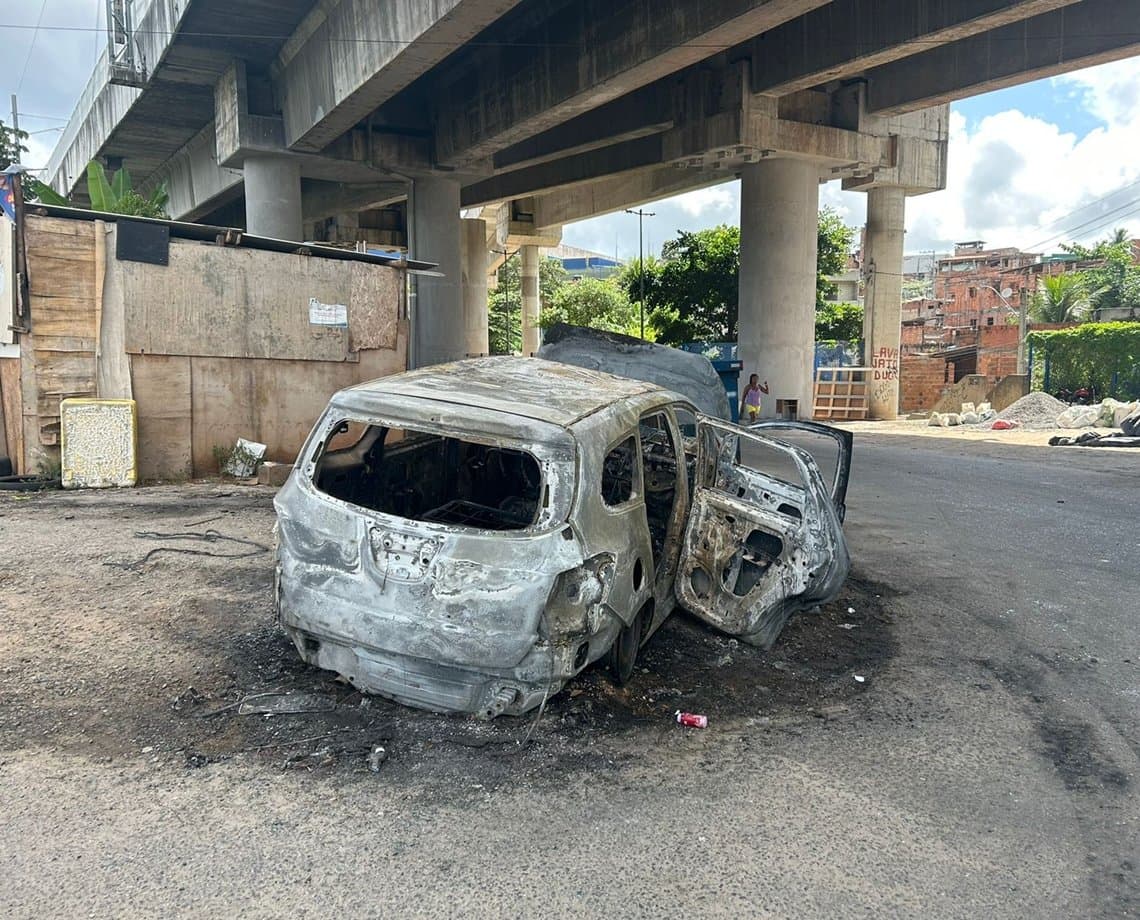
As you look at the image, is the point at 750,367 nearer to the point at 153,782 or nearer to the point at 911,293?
the point at 153,782

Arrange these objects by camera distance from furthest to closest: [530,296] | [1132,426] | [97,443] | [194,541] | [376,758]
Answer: [530,296] < [1132,426] < [97,443] < [194,541] < [376,758]

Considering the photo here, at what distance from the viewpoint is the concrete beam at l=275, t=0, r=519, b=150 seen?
38.6 feet

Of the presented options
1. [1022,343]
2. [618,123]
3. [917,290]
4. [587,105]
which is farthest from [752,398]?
[917,290]

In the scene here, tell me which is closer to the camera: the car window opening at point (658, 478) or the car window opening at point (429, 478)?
the car window opening at point (429, 478)

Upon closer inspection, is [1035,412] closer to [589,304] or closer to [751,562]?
[751,562]

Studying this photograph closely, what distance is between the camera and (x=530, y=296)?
42219 millimetres

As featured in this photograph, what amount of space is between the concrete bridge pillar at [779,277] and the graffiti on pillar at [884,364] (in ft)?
17.9

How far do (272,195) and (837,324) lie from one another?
69.1 feet

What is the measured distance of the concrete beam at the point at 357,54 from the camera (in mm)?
11758

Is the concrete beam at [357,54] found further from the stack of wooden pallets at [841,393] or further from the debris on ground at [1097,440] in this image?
the stack of wooden pallets at [841,393]

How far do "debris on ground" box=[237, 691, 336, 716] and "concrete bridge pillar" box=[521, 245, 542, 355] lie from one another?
3714 cm

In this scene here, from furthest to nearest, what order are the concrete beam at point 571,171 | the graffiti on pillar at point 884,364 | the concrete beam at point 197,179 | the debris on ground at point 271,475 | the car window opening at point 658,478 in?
the graffiti on pillar at point 884,364
the concrete beam at point 197,179
the concrete beam at point 571,171
the debris on ground at point 271,475
the car window opening at point 658,478

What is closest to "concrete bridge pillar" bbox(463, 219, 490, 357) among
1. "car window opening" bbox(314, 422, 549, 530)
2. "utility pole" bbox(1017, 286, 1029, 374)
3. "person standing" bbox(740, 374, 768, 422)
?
"person standing" bbox(740, 374, 768, 422)

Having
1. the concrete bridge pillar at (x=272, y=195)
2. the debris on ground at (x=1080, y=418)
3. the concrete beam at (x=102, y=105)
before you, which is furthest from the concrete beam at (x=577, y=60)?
the debris on ground at (x=1080, y=418)
